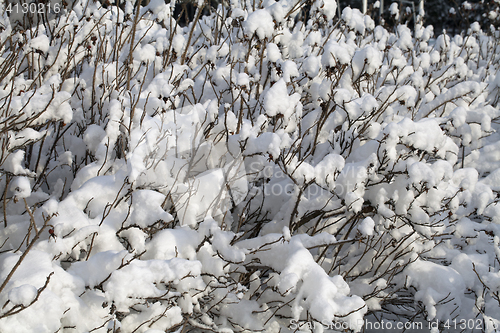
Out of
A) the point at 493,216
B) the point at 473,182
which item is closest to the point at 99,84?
the point at 473,182

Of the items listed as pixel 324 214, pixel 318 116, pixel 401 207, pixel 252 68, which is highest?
pixel 252 68

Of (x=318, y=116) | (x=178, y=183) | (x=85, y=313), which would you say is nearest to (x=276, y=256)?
(x=178, y=183)

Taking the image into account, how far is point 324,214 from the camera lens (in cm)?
237

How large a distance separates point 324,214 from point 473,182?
0.94 m

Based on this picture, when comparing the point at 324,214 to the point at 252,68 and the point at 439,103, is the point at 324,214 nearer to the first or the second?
the point at 252,68

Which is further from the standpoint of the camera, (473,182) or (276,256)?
(473,182)

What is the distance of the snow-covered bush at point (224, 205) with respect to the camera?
161 cm

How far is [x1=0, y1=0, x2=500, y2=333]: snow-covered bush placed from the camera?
161cm

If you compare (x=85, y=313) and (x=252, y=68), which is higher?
(x=252, y=68)

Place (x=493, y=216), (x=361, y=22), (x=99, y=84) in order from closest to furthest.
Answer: (x=493, y=216) → (x=99, y=84) → (x=361, y=22)

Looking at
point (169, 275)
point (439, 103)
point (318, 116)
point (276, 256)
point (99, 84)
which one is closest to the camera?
point (169, 275)

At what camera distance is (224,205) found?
2207mm

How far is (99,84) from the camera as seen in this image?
2.54 meters

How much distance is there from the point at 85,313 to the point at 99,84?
5.04 ft
